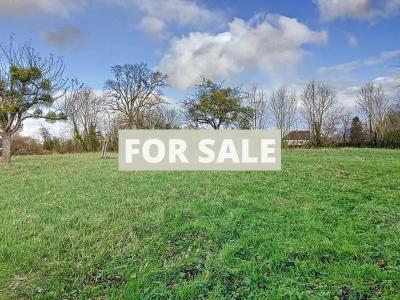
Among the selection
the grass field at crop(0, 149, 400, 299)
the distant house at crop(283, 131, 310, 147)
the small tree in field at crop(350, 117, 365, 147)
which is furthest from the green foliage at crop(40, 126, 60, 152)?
the small tree in field at crop(350, 117, 365, 147)

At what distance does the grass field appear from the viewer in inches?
131

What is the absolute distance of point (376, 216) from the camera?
5.27 m

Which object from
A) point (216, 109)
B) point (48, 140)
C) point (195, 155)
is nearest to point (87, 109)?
point (48, 140)

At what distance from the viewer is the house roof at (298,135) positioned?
36.6m

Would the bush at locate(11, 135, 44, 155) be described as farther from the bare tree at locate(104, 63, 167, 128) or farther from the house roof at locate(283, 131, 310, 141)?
the house roof at locate(283, 131, 310, 141)

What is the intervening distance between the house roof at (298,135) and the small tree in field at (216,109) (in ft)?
39.6

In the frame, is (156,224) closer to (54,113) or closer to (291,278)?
(291,278)

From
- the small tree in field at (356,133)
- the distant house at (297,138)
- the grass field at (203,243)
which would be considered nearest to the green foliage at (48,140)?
the distant house at (297,138)

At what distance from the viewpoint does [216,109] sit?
80.1ft

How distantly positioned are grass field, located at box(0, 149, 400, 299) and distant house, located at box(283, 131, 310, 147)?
26.9 meters

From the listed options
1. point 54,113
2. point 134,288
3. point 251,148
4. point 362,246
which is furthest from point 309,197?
point 54,113

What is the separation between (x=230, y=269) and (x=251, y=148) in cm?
1214

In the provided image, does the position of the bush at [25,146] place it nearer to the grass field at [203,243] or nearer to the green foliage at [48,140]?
the green foliage at [48,140]

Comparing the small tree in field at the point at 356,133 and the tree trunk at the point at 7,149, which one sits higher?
the small tree in field at the point at 356,133
